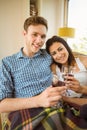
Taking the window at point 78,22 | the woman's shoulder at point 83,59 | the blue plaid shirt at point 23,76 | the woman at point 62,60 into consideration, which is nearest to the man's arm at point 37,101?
the blue plaid shirt at point 23,76

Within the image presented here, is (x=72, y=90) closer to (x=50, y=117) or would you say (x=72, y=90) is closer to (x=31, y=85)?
(x=31, y=85)

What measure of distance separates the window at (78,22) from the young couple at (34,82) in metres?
2.71

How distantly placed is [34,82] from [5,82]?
209 mm

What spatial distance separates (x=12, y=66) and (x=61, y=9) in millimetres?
3628

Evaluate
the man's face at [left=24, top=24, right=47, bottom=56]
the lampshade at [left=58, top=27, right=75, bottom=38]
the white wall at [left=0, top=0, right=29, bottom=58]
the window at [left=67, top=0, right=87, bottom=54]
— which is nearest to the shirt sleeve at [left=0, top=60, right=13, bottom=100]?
the man's face at [left=24, top=24, right=47, bottom=56]

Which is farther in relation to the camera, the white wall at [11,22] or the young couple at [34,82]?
the white wall at [11,22]

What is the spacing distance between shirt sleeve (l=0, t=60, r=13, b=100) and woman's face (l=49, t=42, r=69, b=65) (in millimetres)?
414

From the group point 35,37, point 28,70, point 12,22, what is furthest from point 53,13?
point 28,70

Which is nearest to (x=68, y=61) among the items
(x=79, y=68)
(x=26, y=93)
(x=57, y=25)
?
(x=79, y=68)

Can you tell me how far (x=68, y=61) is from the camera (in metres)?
1.66

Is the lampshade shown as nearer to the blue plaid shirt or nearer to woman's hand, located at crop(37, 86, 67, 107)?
A: the blue plaid shirt

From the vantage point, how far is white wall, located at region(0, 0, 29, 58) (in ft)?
12.6

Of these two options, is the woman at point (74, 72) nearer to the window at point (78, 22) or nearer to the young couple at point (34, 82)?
the young couple at point (34, 82)

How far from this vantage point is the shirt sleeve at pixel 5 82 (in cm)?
127
